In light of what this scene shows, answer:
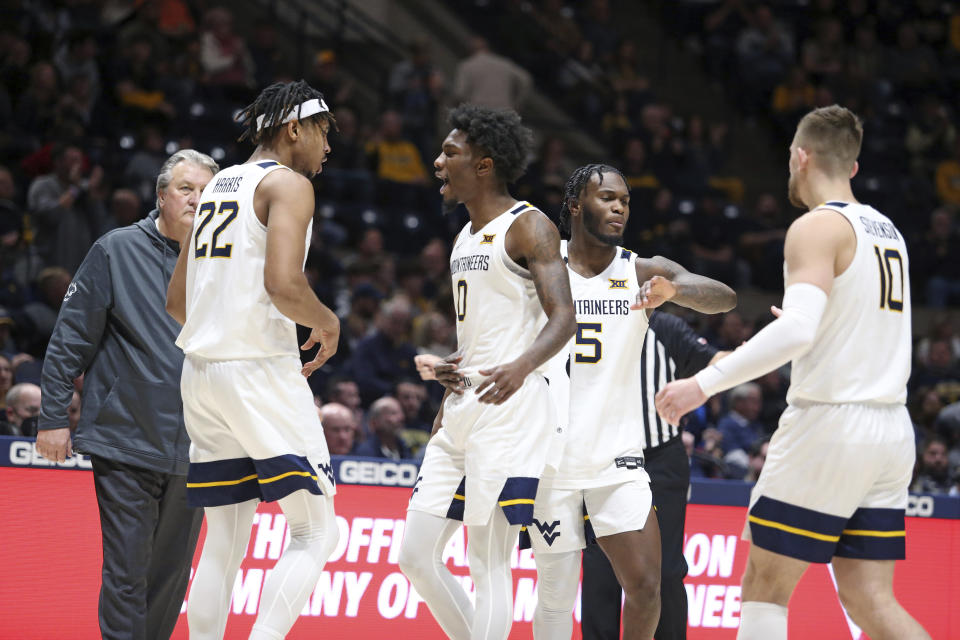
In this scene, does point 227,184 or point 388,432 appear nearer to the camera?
point 227,184

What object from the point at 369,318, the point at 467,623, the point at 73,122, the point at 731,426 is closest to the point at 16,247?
the point at 73,122

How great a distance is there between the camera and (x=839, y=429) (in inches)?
158

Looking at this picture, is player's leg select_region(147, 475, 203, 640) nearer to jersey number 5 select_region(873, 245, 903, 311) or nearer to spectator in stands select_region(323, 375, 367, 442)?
jersey number 5 select_region(873, 245, 903, 311)

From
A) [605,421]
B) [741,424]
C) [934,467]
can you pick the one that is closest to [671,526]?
[605,421]

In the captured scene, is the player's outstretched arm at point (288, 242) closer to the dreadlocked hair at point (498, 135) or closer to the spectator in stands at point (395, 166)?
the dreadlocked hair at point (498, 135)

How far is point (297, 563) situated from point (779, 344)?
72.1 inches

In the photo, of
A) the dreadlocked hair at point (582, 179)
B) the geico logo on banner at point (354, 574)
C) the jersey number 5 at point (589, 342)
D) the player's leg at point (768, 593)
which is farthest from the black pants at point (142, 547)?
the player's leg at point (768, 593)

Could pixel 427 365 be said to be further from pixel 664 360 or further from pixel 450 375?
pixel 664 360

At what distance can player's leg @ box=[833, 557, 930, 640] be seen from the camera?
A: 13.0 ft

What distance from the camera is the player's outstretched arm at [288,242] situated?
416cm

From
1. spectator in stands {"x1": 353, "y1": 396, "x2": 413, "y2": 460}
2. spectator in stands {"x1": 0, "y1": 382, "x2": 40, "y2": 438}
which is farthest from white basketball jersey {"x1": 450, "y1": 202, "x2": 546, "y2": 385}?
spectator in stands {"x1": 353, "y1": 396, "x2": 413, "y2": 460}

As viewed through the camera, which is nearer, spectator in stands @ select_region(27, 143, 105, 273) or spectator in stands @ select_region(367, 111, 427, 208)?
spectator in stands @ select_region(27, 143, 105, 273)

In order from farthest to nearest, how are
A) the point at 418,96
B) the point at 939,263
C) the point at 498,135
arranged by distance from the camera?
1. the point at 418,96
2. the point at 939,263
3. the point at 498,135

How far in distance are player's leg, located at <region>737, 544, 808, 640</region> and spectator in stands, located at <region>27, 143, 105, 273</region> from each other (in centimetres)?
746
